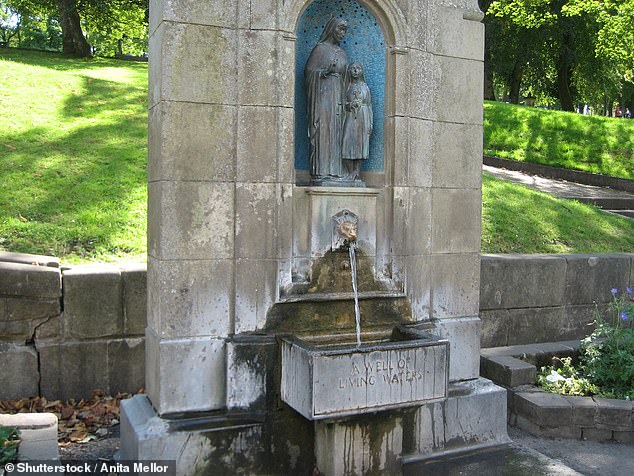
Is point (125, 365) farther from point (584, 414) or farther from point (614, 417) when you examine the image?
point (614, 417)

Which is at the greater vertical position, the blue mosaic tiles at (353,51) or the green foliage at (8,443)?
the blue mosaic tiles at (353,51)

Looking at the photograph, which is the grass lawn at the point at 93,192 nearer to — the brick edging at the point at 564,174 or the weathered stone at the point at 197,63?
the weathered stone at the point at 197,63

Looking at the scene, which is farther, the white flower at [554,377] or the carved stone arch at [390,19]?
the white flower at [554,377]

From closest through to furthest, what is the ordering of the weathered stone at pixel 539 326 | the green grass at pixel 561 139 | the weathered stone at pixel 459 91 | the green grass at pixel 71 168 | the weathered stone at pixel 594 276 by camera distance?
the weathered stone at pixel 459 91 → the green grass at pixel 71 168 → the weathered stone at pixel 539 326 → the weathered stone at pixel 594 276 → the green grass at pixel 561 139

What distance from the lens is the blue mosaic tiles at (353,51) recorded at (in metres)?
5.51

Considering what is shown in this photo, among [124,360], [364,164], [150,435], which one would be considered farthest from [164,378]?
[364,164]

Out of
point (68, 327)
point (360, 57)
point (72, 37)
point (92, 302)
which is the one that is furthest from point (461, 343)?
point (72, 37)

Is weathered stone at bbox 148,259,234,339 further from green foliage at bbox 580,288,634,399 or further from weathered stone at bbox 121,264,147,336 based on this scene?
green foliage at bbox 580,288,634,399

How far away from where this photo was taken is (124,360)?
6.56 m

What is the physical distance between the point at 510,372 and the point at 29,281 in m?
5.04

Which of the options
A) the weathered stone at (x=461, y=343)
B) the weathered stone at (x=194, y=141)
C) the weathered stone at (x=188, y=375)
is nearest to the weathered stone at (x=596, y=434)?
the weathered stone at (x=461, y=343)

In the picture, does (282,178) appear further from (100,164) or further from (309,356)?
(100,164)

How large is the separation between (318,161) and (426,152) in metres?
0.99

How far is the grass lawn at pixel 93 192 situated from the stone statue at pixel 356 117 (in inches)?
132
